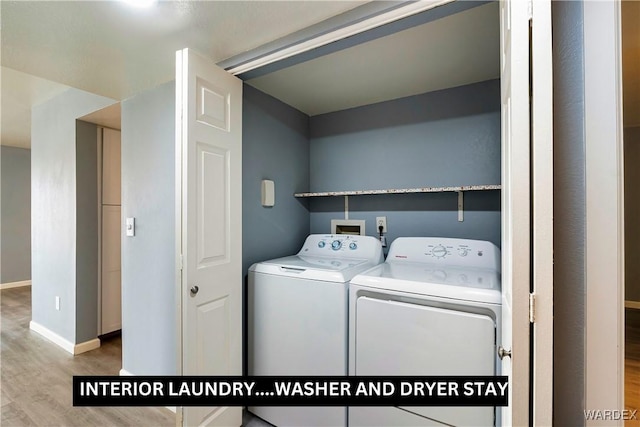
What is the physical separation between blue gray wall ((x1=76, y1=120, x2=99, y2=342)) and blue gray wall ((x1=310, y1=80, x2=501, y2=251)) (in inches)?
82.2

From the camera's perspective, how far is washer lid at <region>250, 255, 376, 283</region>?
1.58 meters

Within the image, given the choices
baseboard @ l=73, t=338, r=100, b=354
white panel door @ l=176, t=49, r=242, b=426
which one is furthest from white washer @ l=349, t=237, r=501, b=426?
baseboard @ l=73, t=338, r=100, b=354

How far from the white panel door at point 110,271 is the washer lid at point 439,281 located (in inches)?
106

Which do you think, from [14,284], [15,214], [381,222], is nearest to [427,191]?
[381,222]

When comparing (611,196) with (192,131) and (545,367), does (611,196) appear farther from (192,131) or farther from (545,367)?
(192,131)

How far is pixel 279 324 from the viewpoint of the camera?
5.67 ft

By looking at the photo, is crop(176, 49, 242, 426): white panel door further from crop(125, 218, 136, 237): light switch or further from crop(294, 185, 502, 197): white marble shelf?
crop(125, 218, 136, 237): light switch

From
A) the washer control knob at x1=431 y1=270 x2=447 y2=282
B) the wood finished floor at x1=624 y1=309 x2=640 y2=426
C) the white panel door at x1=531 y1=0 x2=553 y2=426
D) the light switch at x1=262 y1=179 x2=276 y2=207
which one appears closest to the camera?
the white panel door at x1=531 y1=0 x2=553 y2=426

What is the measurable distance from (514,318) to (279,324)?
4.33 feet

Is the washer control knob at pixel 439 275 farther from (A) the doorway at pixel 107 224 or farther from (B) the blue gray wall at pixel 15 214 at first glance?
(B) the blue gray wall at pixel 15 214

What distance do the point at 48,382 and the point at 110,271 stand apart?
3.32ft

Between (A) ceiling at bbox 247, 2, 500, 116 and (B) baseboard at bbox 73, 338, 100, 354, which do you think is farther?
(B) baseboard at bbox 73, 338, 100, 354

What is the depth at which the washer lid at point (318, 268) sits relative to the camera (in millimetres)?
1577

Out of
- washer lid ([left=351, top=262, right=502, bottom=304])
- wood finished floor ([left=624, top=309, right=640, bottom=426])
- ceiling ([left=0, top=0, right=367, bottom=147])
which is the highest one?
ceiling ([left=0, top=0, right=367, bottom=147])
